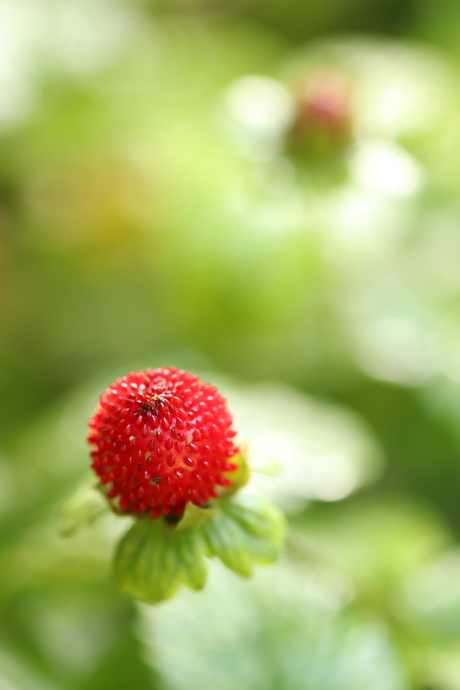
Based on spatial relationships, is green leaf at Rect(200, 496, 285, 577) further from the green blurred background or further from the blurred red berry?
the blurred red berry

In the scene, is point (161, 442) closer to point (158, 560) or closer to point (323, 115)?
point (158, 560)

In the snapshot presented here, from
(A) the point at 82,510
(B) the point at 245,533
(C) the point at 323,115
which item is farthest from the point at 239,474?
(C) the point at 323,115

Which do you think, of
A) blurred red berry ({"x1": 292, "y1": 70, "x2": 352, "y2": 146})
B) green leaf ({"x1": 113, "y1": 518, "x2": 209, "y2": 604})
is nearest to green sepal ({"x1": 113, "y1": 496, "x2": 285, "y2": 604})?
green leaf ({"x1": 113, "y1": 518, "x2": 209, "y2": 604})

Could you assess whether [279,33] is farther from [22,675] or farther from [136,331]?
[22,675]

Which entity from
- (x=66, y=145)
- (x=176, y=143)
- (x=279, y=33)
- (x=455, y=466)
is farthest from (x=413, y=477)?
(x=279, y=33)

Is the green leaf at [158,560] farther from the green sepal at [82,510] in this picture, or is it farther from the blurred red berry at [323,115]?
the blurred red berry at [323,115]
